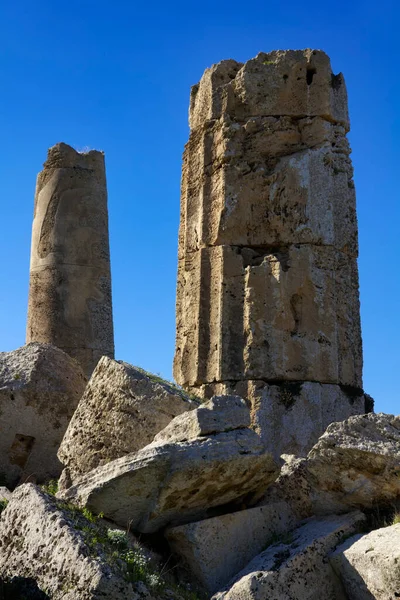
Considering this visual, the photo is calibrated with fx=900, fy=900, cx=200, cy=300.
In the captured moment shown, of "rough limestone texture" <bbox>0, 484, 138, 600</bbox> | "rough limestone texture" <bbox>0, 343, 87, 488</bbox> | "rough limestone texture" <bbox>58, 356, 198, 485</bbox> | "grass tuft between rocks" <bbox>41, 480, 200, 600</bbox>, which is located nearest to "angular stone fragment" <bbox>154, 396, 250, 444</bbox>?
"rough limestone texture" <bbox>58, 356, 198, 485</bbox>

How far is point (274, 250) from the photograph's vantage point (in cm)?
856

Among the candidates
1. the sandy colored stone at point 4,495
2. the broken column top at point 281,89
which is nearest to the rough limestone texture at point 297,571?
the sandy colored stone at point 4,495

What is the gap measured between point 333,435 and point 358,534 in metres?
0.68

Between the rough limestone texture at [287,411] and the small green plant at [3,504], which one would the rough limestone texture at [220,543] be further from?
the rough limestone texture at [287,411]

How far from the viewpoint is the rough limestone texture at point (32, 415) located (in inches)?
335

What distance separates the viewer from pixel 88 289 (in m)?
13.7

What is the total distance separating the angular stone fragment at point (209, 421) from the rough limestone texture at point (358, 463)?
1.92 ft

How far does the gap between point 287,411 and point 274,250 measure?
1556 millimetres

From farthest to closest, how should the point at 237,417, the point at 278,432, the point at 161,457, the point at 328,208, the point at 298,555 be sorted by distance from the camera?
the point at 328,208, the point at 278,432, the point at 237,417, the point at 161,457, the point at 298,555

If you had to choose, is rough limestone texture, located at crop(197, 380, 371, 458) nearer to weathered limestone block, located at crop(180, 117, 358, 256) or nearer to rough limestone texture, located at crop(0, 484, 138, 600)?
weathered limestone block, located at crop(180, 117, 358, 256)

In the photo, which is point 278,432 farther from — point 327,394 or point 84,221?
point 84,221

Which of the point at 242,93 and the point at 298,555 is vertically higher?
the point at 242,93

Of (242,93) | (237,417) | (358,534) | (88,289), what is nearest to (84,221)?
(88,289)

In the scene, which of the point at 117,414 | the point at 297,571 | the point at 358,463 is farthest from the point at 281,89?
the point at 297,571
